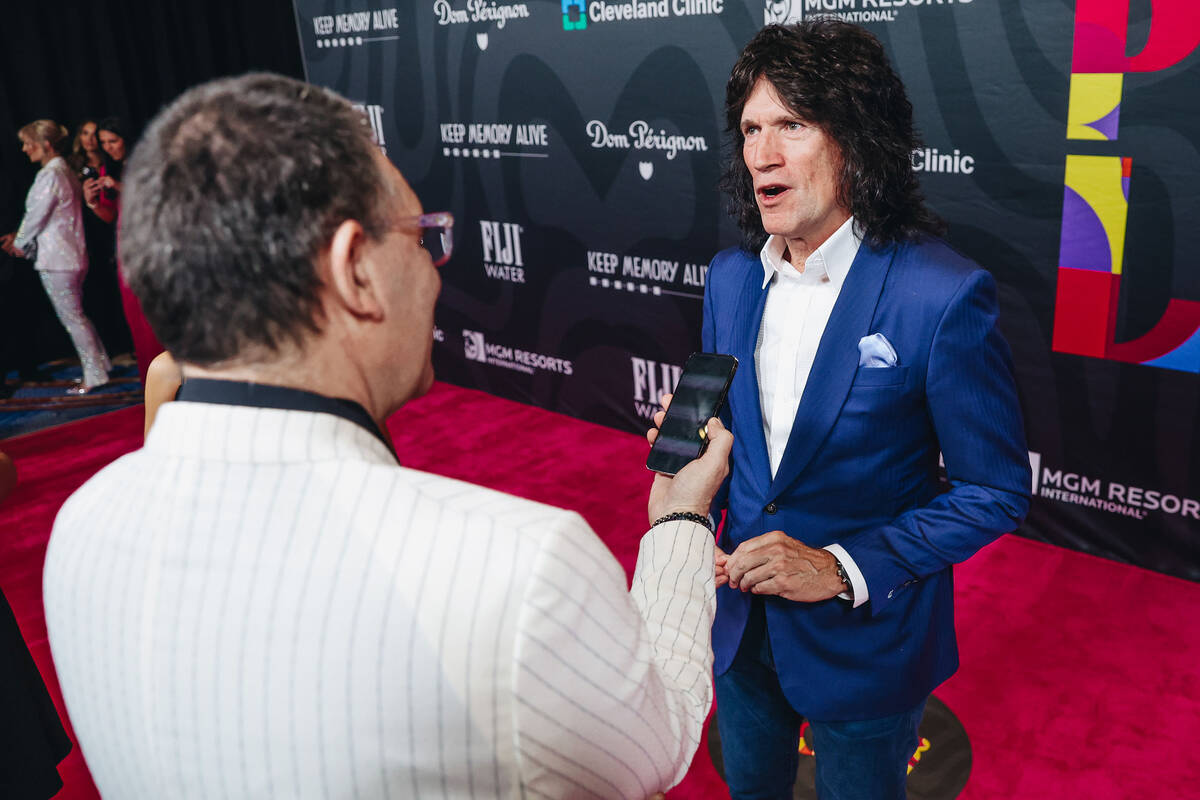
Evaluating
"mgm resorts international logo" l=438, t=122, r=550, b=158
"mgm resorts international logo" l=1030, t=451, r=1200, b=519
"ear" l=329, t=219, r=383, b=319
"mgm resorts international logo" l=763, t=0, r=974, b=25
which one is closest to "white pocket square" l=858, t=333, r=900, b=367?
"ear" l=329, t=219, r=383, b=319

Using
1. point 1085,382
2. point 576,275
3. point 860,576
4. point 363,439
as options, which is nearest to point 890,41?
point 1085,382

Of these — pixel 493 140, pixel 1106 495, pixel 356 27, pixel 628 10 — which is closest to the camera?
pixel 1106 495

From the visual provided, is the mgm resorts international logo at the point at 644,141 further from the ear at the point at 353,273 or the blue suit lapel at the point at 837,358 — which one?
the ear at the point at 353,273

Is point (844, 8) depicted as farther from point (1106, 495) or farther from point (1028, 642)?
point (1028, 642)

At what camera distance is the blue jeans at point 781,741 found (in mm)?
1632

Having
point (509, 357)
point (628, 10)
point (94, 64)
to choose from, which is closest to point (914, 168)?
point (628, 10)

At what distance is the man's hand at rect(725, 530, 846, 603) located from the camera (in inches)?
59.7

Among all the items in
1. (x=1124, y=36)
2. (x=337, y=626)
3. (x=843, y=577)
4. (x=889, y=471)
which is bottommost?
(x=843, y=577)

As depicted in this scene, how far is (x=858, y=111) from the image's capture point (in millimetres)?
1621

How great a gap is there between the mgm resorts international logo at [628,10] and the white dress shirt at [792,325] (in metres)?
2.53

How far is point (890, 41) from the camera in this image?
3.35m

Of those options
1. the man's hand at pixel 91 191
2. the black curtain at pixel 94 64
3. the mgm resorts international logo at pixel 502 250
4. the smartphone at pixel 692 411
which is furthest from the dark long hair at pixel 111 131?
the smartphone at pixel 692 411

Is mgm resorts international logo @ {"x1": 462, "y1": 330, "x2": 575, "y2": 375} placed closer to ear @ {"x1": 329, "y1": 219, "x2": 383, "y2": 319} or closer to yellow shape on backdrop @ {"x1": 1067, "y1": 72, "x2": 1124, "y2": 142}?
yellow shape on backdrop @ {"x1": 1067, "y1": 72, "x2": 1124, "y2": 142}

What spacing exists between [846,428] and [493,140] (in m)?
3.88
